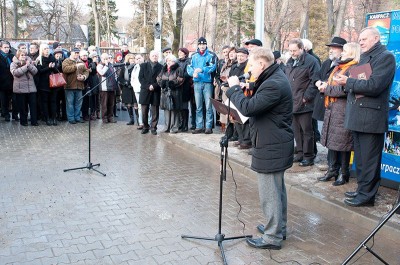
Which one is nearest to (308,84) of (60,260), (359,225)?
(359,225)

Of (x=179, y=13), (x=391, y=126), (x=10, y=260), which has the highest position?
(x=179, y=13)

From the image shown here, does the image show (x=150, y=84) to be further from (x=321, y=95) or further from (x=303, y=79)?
(x=321, y=95)

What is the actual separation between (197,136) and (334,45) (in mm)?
4448

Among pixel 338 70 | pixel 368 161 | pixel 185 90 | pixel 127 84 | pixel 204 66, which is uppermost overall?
pixel 204 66

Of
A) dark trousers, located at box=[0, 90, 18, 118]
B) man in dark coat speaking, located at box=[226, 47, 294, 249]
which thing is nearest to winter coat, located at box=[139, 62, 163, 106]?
dark trousers, located at box=[0, 90, 18, 118]

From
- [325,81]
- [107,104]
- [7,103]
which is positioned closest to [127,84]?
[107,104]

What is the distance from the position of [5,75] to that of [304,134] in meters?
8.39

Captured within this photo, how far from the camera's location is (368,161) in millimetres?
5391

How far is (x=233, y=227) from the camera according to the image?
5.21 metres

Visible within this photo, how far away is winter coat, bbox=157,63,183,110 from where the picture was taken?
10391mm

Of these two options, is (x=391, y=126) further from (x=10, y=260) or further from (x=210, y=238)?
(x=10, y=260)

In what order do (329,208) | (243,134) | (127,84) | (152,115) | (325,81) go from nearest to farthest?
(329,208) < (325,81) < (243,134) < (152,115) < (127,84)

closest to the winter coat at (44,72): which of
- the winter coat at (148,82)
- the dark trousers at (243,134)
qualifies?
the winter coat at (148,82)

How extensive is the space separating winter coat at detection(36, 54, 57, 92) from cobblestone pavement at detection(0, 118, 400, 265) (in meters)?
3.27
